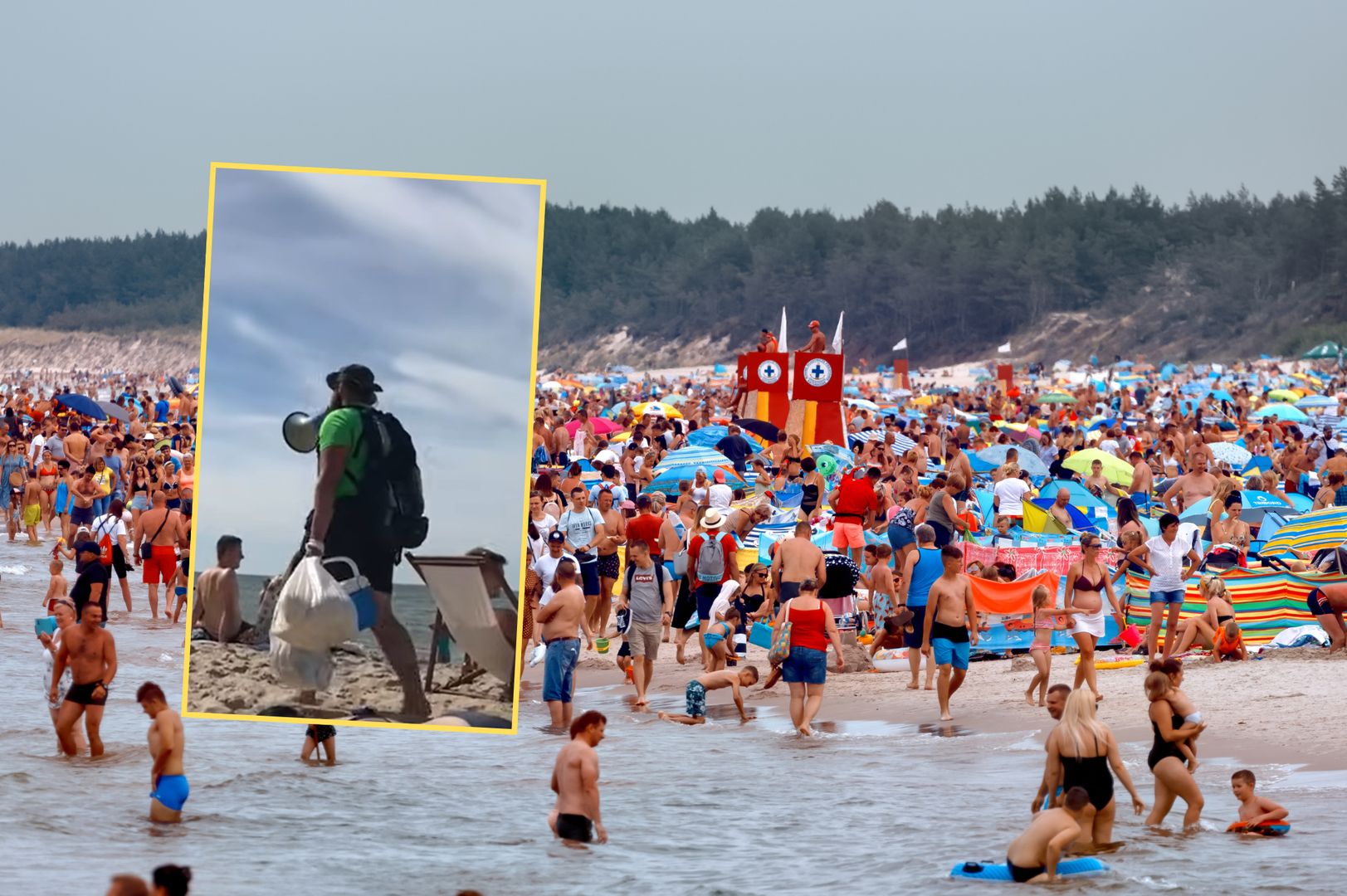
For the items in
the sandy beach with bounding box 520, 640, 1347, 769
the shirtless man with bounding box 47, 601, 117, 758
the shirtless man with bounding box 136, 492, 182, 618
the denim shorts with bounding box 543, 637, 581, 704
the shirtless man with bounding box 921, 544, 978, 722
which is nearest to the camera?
the shirtless man with bounding box 47, 601, 117, 758

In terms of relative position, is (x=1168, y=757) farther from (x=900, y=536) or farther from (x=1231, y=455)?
(x=1231, y=455)

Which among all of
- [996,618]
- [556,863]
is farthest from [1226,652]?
[556,863]

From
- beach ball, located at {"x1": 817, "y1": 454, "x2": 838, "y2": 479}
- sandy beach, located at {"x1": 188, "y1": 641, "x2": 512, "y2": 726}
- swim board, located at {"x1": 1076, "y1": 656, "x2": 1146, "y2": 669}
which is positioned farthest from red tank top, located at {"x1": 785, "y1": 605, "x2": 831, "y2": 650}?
beach ball, located at {"x1": 817, "y1": 454, "x2": 838, "y2": 479}

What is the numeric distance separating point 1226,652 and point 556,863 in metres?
5.65

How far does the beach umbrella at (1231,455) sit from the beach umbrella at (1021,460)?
207 centimetres

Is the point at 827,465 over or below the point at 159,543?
over

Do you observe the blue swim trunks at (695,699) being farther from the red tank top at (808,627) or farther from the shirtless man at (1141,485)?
the shirtless man at (1141,485)

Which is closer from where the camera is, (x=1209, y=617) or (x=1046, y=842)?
(x=1046, y=842)

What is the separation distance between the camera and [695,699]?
11906mm

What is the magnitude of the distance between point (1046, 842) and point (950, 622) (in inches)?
138

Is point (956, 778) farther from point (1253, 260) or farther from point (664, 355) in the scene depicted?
point (664, 355)

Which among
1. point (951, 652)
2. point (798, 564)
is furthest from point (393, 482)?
point (798, 564)

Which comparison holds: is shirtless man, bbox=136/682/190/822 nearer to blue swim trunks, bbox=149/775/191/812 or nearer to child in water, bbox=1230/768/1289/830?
blue swim trunks, bbox=149/775/191/812

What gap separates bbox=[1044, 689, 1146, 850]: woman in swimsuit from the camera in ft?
25.8
